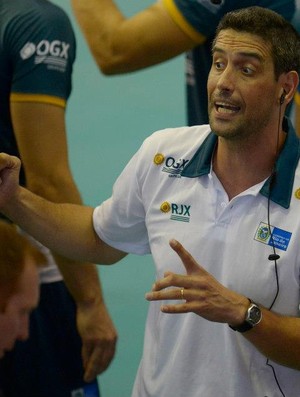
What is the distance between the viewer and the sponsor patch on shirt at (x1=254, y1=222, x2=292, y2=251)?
2373 mm

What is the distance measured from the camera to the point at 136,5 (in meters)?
3.00

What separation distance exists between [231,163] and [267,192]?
0.12 metres

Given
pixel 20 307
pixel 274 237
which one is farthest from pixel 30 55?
pixel 20 307

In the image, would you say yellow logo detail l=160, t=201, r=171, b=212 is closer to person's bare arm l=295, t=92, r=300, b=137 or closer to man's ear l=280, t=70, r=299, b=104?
man's ear l=280, t=70, r=299, b=104

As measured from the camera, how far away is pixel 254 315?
228 centimetres

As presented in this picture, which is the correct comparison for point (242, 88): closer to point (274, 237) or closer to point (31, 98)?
point (274, 237)

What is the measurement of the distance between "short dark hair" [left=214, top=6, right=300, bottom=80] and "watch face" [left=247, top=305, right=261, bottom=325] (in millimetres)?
520

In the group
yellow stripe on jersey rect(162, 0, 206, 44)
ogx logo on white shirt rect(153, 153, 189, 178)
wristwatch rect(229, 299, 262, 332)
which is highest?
yellow stripe on jersey rect(162, 0, 206, 44)

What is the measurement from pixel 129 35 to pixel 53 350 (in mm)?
926

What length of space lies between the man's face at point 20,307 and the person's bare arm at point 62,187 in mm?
764

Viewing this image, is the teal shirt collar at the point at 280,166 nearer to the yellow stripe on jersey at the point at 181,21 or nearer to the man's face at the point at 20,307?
the yellow stripe on jersey at the point at 181,21

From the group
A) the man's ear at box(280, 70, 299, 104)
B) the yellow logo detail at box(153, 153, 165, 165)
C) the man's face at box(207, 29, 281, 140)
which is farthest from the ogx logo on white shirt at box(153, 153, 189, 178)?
the man's ear at box(280, 70, 299, 104)

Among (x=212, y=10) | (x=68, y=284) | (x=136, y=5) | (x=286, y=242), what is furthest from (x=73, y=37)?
(x=286, y=242)

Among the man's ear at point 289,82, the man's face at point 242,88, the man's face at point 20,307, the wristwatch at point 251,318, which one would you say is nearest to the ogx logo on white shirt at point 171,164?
the man's face at point 242,88
